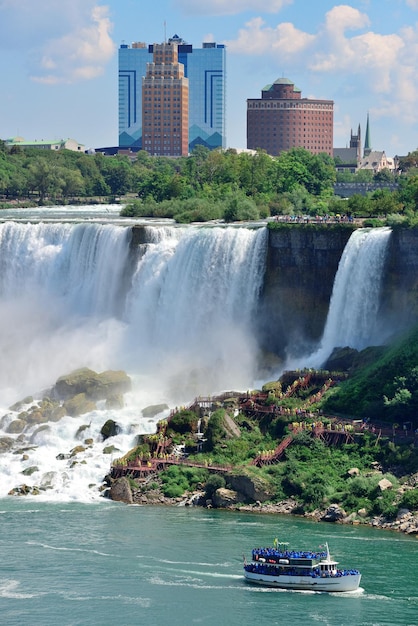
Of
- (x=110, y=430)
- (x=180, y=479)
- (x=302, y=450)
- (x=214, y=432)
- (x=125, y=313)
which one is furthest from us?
(x=125, y=313)

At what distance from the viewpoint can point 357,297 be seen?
2724 inches

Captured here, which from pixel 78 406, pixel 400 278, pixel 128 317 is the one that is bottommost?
pixel 78 406

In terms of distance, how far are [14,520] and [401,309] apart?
78.2 ft

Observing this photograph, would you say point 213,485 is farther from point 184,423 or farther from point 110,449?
point 110,449

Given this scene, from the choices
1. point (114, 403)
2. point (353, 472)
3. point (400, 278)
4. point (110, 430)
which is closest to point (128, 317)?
point (114, 403)

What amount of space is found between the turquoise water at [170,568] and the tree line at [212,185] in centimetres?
2289

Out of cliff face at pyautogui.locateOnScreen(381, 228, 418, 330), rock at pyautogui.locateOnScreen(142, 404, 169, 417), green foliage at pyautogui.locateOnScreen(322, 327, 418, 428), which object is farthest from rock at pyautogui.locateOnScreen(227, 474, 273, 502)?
cliff face at pyautogui.locateOnScreen(381, 228, 418, 330)

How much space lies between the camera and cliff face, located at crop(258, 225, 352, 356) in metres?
71.9

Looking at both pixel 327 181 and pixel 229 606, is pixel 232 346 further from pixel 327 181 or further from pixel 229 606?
pixel 327 181

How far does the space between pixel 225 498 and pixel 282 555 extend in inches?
388

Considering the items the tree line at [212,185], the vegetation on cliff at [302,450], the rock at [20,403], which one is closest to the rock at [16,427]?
the rock at [20,403]

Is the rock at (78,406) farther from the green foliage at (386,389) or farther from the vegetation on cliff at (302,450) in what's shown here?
the green foliage at (386,389)

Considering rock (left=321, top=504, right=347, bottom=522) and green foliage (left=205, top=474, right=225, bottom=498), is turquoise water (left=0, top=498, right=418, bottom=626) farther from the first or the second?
green foliage (left=205, top=474, right=225, bottom=498)

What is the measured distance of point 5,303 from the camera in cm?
8288
